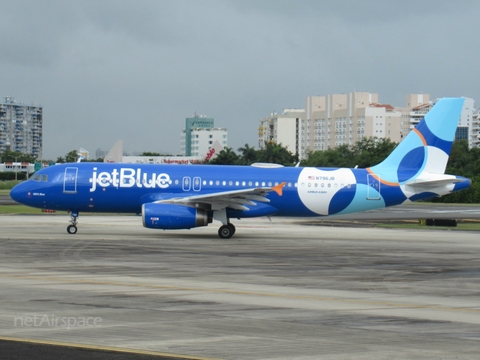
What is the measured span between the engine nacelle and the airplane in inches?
1.7

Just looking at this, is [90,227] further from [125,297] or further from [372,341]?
[372,341]

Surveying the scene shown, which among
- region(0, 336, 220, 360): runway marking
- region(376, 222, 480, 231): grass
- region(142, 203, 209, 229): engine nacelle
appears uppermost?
region(142, 203, 209, 229): engine nacelle

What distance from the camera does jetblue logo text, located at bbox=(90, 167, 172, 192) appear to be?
33.2m

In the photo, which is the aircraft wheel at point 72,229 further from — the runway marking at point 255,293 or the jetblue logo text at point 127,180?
the runway marking at point 255,293

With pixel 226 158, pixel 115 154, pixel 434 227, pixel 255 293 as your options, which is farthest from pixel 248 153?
pixel 255 293

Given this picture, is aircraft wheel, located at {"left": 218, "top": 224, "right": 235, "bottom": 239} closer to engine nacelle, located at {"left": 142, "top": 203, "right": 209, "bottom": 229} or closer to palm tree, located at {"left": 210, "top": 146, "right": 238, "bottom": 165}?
engine nacelle, located at {"left": 142, "top": 203, "right": 209, "bottom": 229}

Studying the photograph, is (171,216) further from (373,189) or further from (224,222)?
(373,189)

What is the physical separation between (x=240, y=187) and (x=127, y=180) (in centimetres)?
547

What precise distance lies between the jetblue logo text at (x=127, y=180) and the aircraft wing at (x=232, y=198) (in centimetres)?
111

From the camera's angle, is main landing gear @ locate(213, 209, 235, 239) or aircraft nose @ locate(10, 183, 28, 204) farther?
aircraft nose @ locate(10, 183, 28, 204)

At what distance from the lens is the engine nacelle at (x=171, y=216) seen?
3100 centimetres

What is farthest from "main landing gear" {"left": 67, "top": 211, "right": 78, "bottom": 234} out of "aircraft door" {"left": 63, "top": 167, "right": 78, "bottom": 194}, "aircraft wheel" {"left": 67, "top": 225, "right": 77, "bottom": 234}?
"aircraft door" {"left": 63, "top": 167, "right": 78, "bottom": 194}

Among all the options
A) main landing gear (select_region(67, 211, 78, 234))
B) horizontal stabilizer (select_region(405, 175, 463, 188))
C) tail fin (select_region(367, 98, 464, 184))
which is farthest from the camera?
tail fin (select_region(367, 98, 464, 184))

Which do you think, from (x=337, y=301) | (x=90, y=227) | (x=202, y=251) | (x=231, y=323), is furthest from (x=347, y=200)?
(x=231, y=323)
